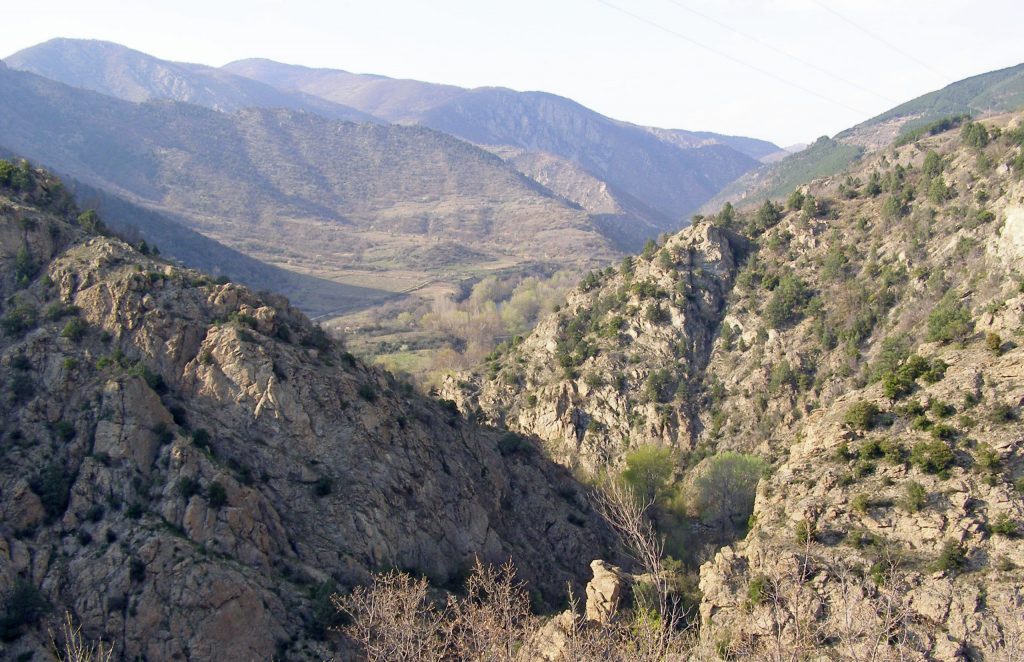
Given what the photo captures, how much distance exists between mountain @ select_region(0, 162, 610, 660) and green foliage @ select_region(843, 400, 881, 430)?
12.3 m

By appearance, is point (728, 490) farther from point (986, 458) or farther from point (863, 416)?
point (986, 458)

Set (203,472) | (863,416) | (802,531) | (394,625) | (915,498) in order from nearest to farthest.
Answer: (394,625)
(915,498)
(203,472)
(802,531)
(863,416)

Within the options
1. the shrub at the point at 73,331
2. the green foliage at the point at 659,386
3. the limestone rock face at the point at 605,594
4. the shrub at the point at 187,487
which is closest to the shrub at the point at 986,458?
the limestone rock face at the point at 605,594

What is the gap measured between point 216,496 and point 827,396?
118 ft

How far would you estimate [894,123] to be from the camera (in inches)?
7264

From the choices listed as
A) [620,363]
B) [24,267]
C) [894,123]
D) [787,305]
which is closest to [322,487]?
[24,267]

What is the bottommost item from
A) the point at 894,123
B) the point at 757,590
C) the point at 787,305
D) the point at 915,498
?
the point at 757,590

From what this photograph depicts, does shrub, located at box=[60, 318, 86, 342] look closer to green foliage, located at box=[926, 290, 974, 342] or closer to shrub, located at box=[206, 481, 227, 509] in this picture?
shrub, located at box=[206, 481, 227, 509]

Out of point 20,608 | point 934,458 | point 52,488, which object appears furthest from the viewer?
point 934,458

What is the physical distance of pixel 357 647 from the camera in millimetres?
23781

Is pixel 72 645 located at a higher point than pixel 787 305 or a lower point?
lower

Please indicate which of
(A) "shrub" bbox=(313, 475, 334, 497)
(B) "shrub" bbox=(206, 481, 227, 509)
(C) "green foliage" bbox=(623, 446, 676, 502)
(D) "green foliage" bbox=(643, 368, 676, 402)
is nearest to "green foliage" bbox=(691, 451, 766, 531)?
(C) "green foliage" bbox=(623, 446, 676, 502)

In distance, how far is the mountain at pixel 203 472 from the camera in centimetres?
2272

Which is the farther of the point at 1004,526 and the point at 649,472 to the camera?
the point at 649,472
